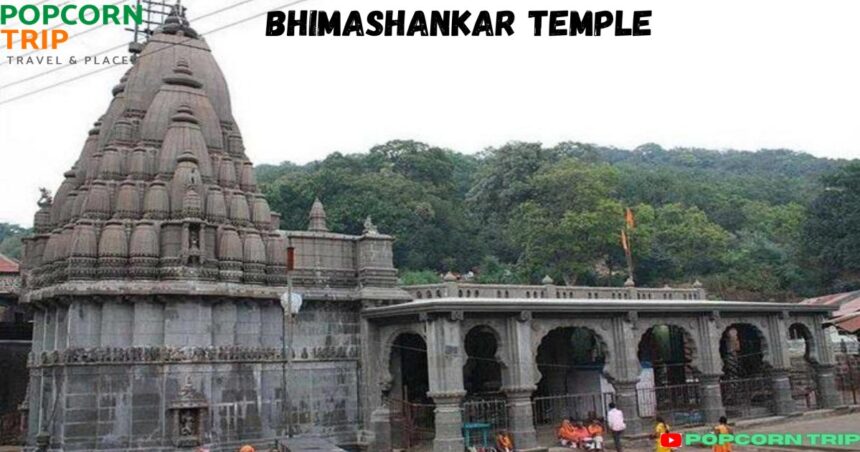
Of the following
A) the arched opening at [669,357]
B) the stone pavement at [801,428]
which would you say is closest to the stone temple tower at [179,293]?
the stone pavement at [801,428]

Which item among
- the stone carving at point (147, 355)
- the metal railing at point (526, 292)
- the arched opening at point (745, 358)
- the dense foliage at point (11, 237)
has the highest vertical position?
the dense foliage at point (11, 237)

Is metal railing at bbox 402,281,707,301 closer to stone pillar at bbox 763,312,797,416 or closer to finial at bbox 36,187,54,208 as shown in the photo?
stone pillar at bbox 763,312,797,416

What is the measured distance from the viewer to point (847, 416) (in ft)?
84.2

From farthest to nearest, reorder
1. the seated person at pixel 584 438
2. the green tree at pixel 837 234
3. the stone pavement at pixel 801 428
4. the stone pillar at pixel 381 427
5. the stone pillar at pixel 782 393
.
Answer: the green tree at pixel 837 234
the stone pillar at pixel 782 393
the stone pillar at pixel 381 427
the seated person at pixel 584 438
the stone pavement at pixel 801 428

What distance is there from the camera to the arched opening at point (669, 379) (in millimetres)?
25000

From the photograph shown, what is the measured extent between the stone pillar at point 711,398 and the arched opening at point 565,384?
123 inches

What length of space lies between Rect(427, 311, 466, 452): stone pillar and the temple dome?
5347 mm

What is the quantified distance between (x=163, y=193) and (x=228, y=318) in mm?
4106

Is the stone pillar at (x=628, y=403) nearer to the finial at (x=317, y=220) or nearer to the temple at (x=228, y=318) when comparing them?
the temple at (x=228, y=318)

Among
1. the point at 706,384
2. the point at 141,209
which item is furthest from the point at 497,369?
the point at 141,209

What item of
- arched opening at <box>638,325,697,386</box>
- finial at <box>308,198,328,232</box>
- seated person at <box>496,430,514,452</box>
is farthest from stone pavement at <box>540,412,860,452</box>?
finial at <box>308,198,328,232</box>

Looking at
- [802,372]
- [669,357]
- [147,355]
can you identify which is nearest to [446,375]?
[147,355]

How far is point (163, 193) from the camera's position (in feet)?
67.5

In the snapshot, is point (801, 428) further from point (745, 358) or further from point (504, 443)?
point (504, 443)
